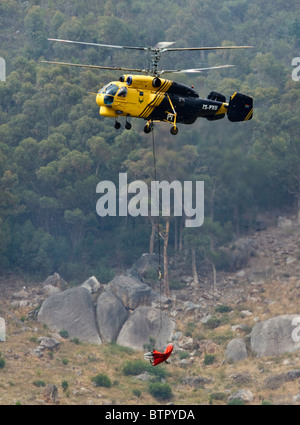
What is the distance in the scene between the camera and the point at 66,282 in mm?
82312

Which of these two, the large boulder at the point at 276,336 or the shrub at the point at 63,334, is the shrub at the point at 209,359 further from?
the shrub at the point at 63,334

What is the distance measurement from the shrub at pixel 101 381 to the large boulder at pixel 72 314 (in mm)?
7297

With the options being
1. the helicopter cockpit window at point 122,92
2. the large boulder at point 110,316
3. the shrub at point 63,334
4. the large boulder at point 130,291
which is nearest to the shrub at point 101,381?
the large boulder at point 110,316

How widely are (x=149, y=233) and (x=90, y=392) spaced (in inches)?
951

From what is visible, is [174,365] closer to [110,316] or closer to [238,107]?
[110,316]

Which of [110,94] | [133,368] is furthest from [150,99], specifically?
[133,368]

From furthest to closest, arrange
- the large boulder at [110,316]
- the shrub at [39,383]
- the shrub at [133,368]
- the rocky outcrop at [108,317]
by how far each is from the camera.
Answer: the large boulder at [110,316], the rocky outcrop at [108,317], the shrub at [133,368], the shrub at [39,383]

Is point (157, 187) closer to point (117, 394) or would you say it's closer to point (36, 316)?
point (36, 316)

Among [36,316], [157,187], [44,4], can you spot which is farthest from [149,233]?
[44,4]

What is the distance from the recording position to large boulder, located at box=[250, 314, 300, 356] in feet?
231

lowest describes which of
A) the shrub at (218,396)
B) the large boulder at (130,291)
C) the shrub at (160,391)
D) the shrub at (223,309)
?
the shrub at (218,396)

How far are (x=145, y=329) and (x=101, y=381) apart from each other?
31.2 feet

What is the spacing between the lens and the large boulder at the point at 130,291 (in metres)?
77.6

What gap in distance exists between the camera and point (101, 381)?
65812 millimetres
